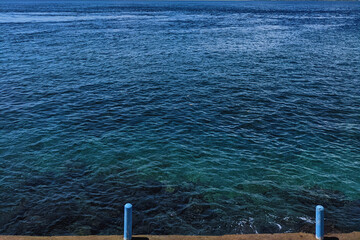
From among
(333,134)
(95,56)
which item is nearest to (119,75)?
(95,56)

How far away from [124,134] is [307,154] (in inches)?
599

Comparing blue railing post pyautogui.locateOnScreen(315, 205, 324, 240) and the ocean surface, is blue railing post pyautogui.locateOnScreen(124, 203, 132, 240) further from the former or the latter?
blue railing post pyautogui.locateOnScreen(315, 205, 324, 240)

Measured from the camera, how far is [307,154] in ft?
81.1

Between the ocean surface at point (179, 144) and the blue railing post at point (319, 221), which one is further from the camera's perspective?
the ocean surface at point (179, 144)

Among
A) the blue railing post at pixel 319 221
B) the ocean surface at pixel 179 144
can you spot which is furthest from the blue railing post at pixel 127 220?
the blue railing post at pixel 319 221

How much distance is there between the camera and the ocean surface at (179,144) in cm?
1823

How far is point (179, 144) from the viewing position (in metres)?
26.6

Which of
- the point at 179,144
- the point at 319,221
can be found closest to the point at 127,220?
the point at 319,221

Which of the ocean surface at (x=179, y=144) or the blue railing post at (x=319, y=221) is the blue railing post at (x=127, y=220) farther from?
the blue railing post at (x=319, y=221)

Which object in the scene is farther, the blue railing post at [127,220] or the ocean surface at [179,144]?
the ocean surface at [179,144]

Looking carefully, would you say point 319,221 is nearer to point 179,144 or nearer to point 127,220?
point 127,220

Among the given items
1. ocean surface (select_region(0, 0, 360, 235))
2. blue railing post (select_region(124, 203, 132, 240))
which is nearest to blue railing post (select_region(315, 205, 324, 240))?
ocean surface (select_region(0, 0, 360, 235))

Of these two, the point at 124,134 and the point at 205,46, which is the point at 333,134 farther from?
the point at 205,46

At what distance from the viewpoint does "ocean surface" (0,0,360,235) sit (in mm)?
18234
